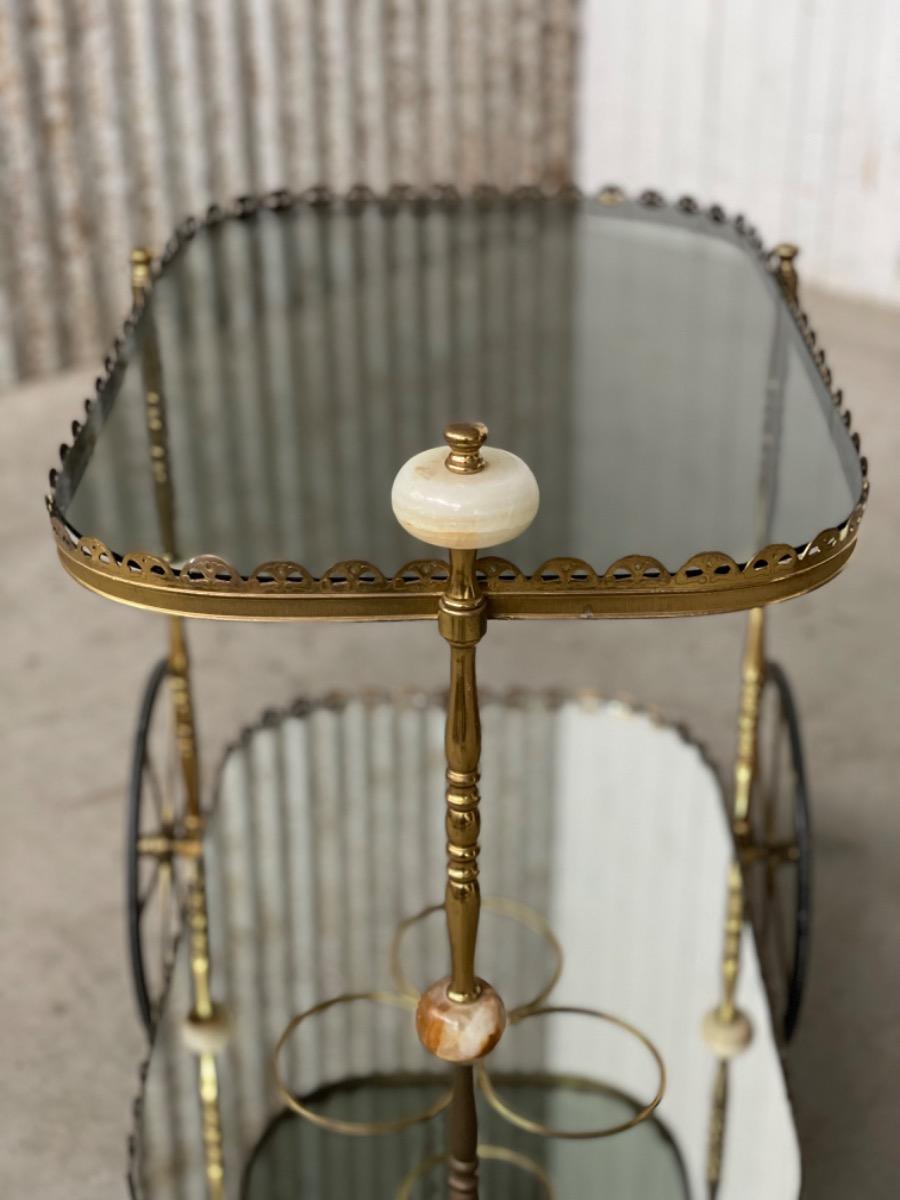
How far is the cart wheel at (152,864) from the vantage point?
168 cm

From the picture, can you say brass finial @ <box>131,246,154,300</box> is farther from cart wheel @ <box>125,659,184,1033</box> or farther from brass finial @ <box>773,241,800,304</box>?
brass finial @ <box>773,241,800,304</box>

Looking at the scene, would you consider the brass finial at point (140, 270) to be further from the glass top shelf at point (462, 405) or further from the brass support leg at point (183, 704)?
the brass support leg at point (183, 704)

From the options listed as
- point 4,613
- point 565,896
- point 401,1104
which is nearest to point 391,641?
point 4,613

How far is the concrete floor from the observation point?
1668mm

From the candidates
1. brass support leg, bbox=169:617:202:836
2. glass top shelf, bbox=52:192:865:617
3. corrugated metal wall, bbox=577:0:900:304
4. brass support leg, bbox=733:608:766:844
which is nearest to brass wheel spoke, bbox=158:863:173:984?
brass support leg, bbox=169:617:202:836

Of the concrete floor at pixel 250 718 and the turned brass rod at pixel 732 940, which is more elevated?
the turned brass rod at pixel 732 940

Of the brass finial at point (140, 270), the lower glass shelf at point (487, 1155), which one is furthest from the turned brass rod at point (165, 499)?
the lower glass shelf at point (487, 1155)

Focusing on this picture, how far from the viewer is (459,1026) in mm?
1226

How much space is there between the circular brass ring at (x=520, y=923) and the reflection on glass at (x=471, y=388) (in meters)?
0.46

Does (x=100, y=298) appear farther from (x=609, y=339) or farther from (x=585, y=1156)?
(x=585, y=1156)

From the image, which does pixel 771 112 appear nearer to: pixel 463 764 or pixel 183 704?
pixel 183 704

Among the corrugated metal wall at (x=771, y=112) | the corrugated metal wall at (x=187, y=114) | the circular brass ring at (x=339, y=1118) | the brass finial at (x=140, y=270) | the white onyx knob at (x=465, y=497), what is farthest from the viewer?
the corrugated metal wall at (x=771, y=112)

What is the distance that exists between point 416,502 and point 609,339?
0.94 meters

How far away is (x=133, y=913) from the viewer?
5.46 feet
